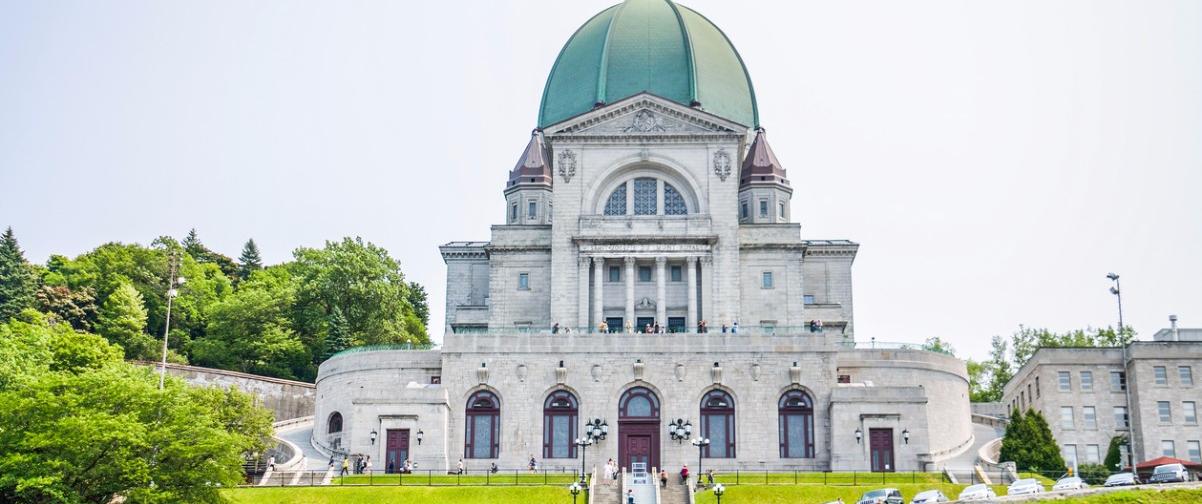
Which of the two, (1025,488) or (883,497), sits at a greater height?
(1025,488)

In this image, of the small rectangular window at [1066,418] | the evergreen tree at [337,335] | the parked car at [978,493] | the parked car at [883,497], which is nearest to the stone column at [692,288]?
the small rectangular window at [1066,418]

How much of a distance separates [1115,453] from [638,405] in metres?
25.0

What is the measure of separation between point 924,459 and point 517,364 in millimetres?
20424

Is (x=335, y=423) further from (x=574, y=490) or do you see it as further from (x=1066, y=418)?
(x=1066, y=418)

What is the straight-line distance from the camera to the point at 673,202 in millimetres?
90938

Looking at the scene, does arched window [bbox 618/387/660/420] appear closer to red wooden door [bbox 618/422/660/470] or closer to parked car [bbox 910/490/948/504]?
red wooden door [bbox 618/422/660/470]

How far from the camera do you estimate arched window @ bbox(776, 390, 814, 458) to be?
247 feet

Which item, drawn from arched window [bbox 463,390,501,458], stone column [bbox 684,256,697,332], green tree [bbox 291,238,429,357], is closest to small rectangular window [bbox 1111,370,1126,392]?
stone column [bbox 684,256,697,332]

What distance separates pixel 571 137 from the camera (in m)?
90.3

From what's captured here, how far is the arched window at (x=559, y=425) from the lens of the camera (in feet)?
247

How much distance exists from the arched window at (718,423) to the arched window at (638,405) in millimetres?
2434

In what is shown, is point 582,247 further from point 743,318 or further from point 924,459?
point 924,459

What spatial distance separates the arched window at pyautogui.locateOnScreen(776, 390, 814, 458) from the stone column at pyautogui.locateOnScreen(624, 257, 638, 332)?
46.5ft

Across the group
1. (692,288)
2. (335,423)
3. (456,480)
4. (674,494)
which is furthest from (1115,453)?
(335,423)
